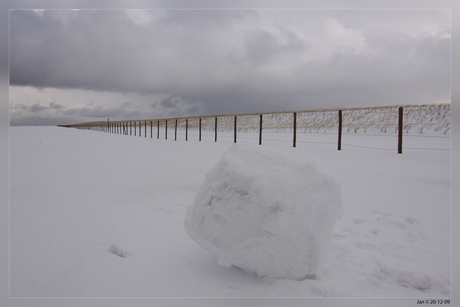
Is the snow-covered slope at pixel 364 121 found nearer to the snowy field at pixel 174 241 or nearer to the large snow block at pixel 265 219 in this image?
the snowy field at pixel 174 241

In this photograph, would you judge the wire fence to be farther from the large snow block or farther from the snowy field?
the large snow block

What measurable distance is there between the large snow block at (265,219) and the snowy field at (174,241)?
24 centimetres

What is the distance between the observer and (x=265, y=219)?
7.43 ft

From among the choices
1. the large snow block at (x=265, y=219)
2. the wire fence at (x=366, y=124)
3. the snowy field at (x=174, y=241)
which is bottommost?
the snowy field at (x=174, y=241)

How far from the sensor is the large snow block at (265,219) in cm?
225

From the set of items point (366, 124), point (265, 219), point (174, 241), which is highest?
point (366, 124)

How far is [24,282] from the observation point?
244cm

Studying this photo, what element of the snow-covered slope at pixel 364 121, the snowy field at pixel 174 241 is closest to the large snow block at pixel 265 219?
the snowy field at pixel 174 241

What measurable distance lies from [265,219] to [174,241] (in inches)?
59.2

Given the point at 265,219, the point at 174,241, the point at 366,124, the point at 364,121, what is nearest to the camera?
the point at 265,219

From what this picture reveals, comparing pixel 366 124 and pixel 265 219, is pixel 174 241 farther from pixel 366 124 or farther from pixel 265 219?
pixel 366 124

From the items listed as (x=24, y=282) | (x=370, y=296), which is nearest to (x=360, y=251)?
(x=370, y=296)

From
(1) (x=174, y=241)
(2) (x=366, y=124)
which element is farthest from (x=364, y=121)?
(1) (x=174, y=241)

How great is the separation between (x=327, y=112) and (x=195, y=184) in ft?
88.6
